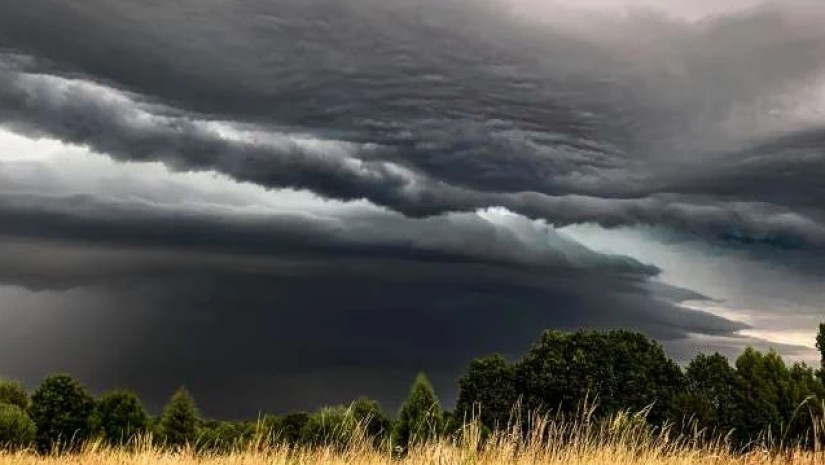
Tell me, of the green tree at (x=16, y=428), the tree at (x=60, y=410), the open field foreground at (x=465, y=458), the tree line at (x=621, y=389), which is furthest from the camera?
the tree line at (x=621, y=389)

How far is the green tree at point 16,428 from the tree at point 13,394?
4.49 meters

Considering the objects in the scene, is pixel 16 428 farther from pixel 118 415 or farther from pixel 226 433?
pixel 226 433

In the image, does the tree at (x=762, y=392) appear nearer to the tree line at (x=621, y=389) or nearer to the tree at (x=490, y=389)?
the tree line at (x=621, y=389)

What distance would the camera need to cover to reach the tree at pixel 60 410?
26391 millimetres

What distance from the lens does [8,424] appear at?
24.6 meters

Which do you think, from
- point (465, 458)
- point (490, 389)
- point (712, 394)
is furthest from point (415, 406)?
point (465, 458)

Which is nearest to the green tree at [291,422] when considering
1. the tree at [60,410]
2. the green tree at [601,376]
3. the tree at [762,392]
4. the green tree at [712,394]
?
the tree at [60,410]

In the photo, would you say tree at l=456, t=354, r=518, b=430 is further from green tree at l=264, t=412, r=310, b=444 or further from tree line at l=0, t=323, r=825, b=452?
green tree at l=264, t=412, r=310, b=444

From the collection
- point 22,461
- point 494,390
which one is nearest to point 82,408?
point 22,461

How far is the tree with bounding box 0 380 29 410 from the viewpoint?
97.9 feet

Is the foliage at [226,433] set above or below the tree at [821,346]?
below

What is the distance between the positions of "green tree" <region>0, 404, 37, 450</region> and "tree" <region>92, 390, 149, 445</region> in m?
1.92

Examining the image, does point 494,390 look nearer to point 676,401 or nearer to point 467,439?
point 676,401

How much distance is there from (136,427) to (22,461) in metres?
14.3
